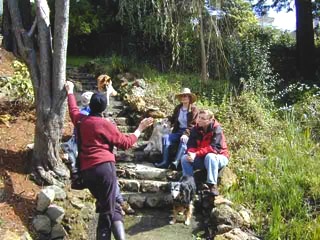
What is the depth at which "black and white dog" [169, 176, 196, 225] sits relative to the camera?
5406 mm

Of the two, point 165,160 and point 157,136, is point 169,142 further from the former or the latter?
point 157,136

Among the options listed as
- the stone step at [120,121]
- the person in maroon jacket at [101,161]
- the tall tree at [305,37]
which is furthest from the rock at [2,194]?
the tall tree at [305,37]

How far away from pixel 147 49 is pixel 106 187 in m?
9.26

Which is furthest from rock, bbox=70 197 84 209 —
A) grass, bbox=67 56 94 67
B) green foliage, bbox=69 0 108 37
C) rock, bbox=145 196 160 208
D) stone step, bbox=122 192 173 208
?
green foliage, bbox=69 0 108 37

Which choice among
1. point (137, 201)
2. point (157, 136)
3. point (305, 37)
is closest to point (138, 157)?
point (157, 136)

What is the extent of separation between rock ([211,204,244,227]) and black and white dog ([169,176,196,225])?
324 mm

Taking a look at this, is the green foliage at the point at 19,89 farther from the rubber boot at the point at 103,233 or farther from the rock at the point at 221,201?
the rubber boot at the point at 103,233

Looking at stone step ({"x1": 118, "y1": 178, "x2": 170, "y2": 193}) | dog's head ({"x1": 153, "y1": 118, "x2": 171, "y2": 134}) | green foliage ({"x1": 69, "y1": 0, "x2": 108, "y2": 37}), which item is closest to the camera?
stone step ({"x1": 118, "y1": 178, "x2": 170, "y2": 193})

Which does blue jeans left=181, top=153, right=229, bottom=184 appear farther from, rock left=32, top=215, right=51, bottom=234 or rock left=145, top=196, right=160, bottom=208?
rock left=32, top=215, right=51, bottom=234

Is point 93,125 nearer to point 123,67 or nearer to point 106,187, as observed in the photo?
point 106,187

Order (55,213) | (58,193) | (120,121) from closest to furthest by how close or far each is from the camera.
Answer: (55,213), (58,193), (120,121)

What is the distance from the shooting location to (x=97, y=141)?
14.3 ft

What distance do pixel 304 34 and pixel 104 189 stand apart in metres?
10.9

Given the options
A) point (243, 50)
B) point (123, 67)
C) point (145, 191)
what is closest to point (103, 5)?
point (123, 67)
